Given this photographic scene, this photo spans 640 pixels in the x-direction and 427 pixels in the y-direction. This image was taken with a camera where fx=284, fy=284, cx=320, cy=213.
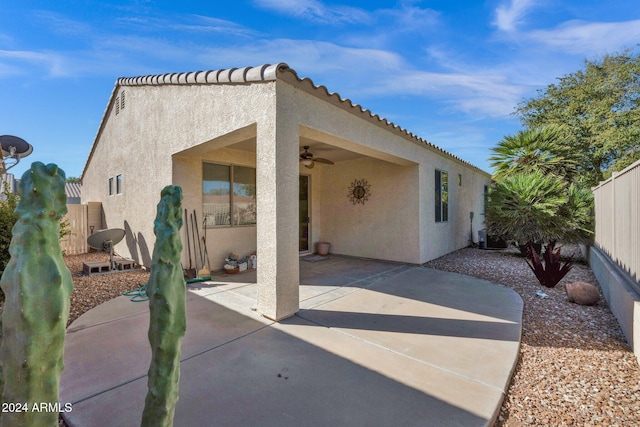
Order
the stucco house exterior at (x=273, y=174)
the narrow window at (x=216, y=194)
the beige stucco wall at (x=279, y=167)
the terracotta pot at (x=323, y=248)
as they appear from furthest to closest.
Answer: the terracotta pot at (x=323, y=248) < the narrow window at (x=216, y=194) < the beige stucco wall at (x=279, y=167) < the stucco house exterior at (x=273, y=174)

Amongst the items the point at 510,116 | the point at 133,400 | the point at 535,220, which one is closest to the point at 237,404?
the point at 133,400

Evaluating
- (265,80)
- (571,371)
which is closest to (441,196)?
(571,371)

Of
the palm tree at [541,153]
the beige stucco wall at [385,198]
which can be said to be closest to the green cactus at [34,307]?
the beige stucco wall at [385,198]

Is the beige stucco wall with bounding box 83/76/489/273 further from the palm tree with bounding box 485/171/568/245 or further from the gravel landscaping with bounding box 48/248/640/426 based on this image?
the gravel landscaping with bounding box 48/248/640/426

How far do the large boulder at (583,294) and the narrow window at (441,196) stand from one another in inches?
168

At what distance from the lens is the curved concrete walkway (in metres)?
2.32

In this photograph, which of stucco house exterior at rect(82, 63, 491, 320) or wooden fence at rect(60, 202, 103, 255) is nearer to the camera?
stucco house exterior at rect(82, 63, 491, 320)

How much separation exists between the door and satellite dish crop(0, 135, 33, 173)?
7967mm

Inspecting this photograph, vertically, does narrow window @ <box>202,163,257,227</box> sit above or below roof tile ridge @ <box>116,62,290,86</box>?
below

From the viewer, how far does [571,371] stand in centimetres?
298

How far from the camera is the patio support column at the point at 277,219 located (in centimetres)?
414

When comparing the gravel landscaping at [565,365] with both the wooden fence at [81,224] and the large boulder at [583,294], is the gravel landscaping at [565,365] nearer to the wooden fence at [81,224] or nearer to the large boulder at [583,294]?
the large boulder at [583,294]

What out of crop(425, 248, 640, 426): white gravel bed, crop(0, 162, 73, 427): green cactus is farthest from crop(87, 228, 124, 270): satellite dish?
crop(425, 248, 640, 426): white gravel bed

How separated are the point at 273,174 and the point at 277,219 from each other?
655 mm
